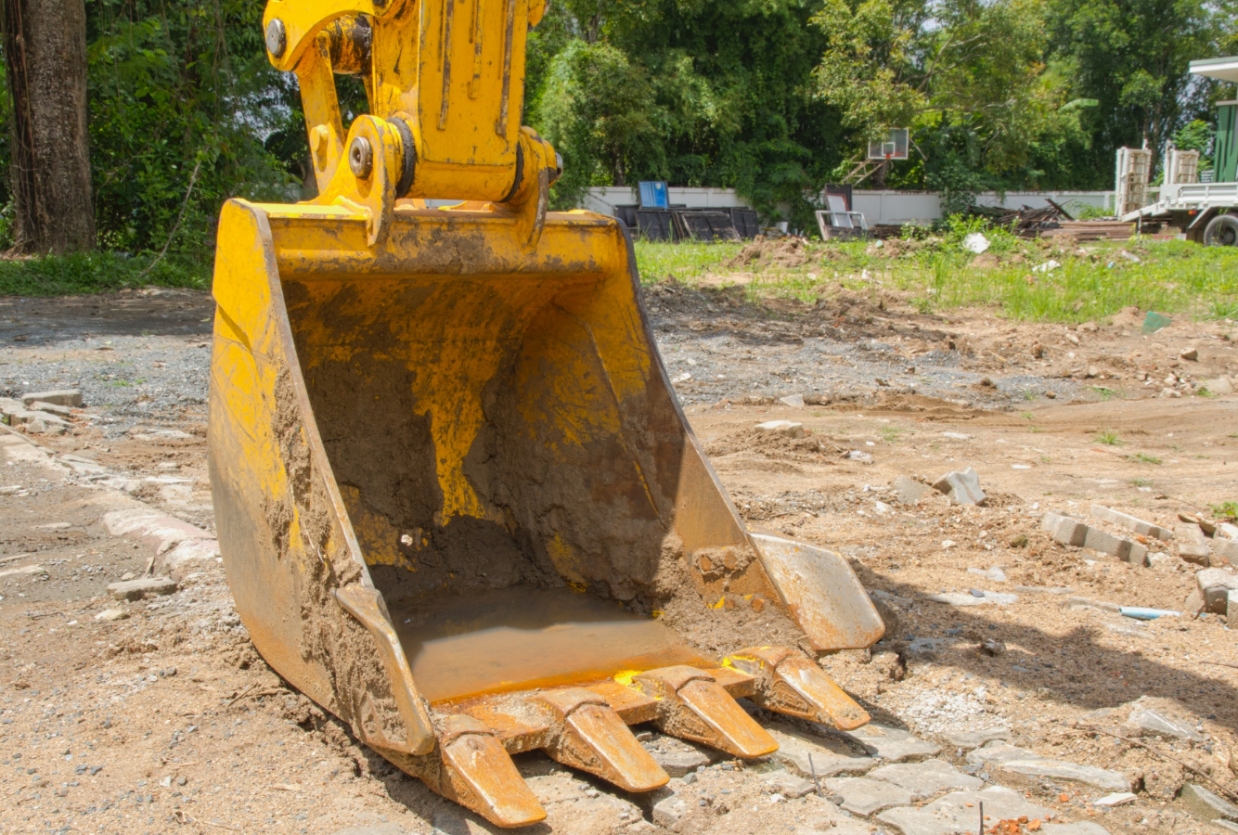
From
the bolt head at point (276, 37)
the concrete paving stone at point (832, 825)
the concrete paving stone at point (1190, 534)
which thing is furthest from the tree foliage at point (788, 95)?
the concrete paving stone at point (832, 825)

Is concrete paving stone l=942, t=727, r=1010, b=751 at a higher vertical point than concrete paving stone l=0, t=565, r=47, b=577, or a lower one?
lower

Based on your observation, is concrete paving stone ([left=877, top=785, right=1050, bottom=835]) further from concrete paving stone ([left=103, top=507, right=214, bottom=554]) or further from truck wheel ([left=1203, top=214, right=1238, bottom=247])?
truck wheel ([left=1203, top=214, right=1238, bottom=247])

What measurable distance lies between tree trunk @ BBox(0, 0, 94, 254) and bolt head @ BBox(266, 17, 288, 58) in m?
10.2

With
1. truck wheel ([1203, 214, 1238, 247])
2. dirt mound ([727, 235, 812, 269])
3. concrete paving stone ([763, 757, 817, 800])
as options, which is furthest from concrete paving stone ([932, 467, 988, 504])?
truck wheel ([1203, 214, 1238, 247])

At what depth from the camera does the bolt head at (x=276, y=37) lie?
3416mm

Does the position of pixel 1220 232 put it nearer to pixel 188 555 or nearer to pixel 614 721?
pixel 188 555

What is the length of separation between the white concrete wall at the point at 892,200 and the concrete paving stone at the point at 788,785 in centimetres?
2525

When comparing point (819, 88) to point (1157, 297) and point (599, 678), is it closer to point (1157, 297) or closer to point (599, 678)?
point (1157, 297)

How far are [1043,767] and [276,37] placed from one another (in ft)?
9.58

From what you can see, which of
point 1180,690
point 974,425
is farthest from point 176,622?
point 974,425

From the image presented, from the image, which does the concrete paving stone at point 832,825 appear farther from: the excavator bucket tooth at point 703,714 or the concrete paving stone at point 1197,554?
the concrete paving stone at point 1197,554

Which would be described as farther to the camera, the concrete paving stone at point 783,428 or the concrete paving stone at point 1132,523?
the concrete paving stone at point 783,428

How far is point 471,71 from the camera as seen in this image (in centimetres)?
293

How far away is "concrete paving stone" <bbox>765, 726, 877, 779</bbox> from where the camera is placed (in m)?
2.64
